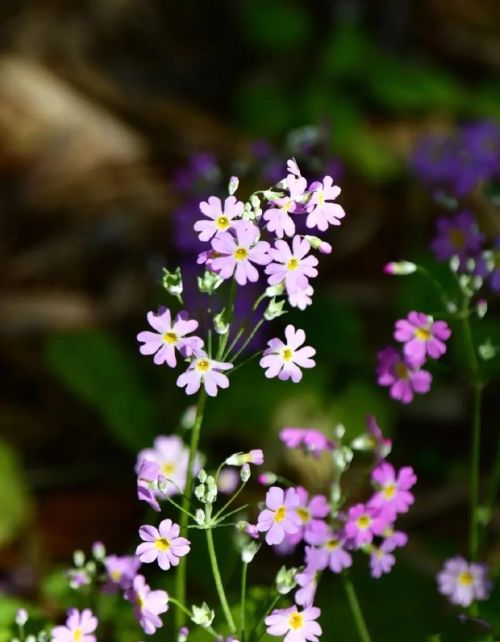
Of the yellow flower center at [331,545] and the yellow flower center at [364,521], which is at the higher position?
the yellow flower center at [364,521]

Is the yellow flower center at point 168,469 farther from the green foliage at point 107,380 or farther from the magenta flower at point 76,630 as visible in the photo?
the green foliage at point 107,380

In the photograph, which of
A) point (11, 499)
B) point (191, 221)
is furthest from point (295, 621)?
point (191, 221)

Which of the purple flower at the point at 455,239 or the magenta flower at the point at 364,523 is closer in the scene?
the magenta flower at the point at 364,523

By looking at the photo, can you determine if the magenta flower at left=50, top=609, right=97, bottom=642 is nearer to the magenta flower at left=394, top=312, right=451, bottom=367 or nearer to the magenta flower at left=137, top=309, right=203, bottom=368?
the magenta flower at left=137, top=309, right=203, bottom=368

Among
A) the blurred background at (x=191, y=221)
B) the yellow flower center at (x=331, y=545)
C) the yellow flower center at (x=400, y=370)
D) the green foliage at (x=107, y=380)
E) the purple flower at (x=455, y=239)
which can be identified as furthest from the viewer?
the green foliage at (x=107, y=380)

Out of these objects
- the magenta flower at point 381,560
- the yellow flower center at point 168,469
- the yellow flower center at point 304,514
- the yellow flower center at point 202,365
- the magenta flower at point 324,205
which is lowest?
the magenta flower at point 381,560

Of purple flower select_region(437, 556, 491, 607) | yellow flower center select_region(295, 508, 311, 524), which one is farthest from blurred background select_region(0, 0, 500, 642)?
yellow flower center select_region(295, 508, 311, 524)

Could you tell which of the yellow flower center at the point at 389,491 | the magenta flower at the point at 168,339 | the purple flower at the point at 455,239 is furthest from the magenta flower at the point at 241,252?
the purple flower at the point at 455,239
